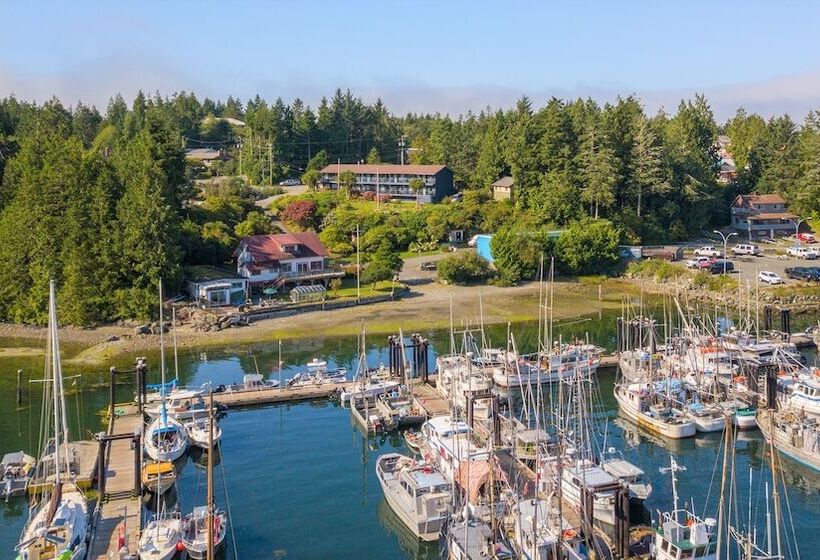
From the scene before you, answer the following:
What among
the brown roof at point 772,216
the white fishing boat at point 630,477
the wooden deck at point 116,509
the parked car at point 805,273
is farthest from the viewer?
the brown roof at point 772,216

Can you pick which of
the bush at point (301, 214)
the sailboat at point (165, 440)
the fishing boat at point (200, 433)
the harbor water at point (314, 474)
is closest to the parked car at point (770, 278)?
the harbor water at point (314, 474)

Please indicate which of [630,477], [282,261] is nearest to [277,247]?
[282,261]

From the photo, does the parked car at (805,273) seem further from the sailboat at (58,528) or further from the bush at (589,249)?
the sailboat at (58,528)

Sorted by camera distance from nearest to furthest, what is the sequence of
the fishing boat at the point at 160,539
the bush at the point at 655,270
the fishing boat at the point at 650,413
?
the fishing boat at the point at 160,539
the fishing boat at the point at 650,413
the bush at the point at 655,270

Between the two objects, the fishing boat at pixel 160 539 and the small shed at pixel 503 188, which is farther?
Result: the small shed at pixel 503 188

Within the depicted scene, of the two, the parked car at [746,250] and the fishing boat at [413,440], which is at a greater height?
the parked car at [746,250]

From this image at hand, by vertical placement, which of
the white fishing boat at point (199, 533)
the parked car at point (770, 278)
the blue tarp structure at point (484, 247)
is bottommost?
the white fishing boat at point (199, 533)

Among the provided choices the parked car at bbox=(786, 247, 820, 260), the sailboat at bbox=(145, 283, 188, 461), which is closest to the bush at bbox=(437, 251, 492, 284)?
the parked car at bbox=(786, 247, 820, 260)
